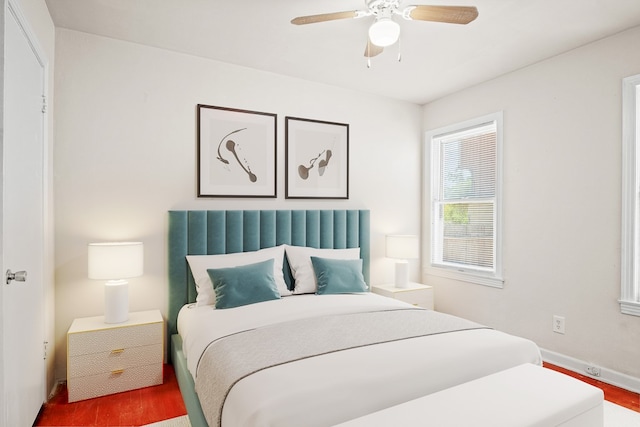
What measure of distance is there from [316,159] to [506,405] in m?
2.70

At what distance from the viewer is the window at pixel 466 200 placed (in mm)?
3602

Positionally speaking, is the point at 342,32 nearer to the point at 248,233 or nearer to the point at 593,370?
the point at 248,233

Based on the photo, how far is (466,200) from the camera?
390 cm

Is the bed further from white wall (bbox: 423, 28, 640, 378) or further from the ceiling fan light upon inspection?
the ceiling fan light

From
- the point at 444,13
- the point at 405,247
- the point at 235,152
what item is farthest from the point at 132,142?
the point at 405,247

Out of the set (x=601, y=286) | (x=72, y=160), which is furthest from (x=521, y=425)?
(x=72, y=160)

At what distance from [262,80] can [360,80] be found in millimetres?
972

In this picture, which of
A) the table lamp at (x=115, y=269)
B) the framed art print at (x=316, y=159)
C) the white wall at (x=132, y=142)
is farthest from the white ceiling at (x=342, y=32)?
the table lamp at (x=115, y=269)

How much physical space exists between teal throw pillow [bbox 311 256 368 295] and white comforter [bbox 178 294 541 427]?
0.75m

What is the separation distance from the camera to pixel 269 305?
2.64 m

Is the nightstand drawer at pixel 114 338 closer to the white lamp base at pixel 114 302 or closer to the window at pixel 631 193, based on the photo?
the white lamp base at pixel 114 302

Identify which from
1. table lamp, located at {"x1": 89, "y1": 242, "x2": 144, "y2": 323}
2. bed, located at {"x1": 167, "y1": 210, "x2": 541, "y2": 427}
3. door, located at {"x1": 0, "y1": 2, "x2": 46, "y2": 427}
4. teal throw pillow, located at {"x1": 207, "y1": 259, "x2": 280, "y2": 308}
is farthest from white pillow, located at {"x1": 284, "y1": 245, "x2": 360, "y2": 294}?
door, located at {"x1": 0, "y1": 2, "x2": 46, "y2": 427}

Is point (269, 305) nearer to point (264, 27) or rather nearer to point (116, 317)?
point (116, 317)

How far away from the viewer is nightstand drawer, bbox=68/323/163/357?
2.37 m
